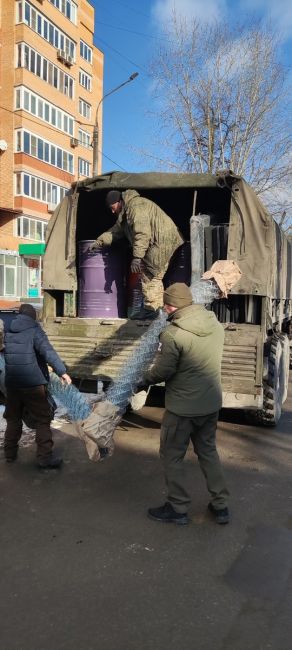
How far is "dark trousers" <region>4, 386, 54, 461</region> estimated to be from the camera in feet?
15.3

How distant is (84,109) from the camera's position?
114 feet

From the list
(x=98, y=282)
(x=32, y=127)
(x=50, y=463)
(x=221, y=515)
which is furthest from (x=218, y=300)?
(x=32, y=127)

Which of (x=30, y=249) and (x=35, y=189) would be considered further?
(x=35, y=189)

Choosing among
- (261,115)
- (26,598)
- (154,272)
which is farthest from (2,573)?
(261,115)

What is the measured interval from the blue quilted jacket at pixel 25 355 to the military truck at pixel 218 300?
3.39 ft

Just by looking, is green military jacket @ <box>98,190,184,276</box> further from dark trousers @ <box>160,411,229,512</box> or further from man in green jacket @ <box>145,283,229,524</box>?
dark trousers @ <box>160,411,229,512</box>

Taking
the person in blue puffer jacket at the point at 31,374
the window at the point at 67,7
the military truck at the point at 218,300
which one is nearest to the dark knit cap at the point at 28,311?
the person in blue puffer jacket at the point at 31,374

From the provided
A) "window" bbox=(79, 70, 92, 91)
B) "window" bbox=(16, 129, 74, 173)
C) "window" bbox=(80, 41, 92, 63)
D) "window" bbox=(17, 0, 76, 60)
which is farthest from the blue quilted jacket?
"window" bbox=(80, 41, 92, 63)

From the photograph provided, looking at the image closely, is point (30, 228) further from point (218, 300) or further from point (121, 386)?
point (121, 386)

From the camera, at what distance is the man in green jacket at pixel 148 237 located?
566 cm

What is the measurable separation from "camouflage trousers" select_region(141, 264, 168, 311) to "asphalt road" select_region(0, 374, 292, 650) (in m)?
1.77

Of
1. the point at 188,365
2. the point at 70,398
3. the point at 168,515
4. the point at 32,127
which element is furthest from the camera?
the point at 32,127

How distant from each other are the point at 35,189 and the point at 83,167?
6211mm

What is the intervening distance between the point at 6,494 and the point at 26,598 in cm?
148
